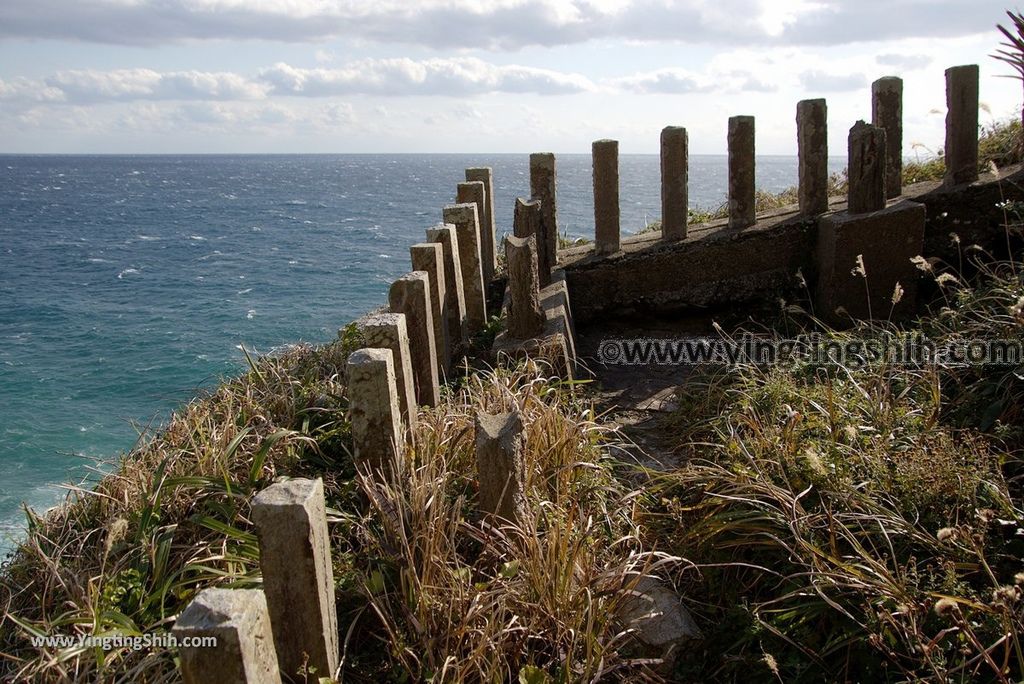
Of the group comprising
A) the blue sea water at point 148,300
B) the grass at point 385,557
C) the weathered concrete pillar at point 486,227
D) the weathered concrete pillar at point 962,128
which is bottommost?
the blue sea water at point 148,300

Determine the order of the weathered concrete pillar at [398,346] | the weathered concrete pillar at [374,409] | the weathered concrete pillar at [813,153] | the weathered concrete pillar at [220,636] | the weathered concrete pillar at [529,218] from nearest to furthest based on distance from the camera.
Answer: the weathered concrete pillar at [220,636]
the weathered concrete pillar at [374,409]
the weathered concrete pillar at [398,346]
the weathered concrete pillar at [529,218]
the weathered concrete pillar at [813,153]

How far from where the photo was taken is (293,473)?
398 cm

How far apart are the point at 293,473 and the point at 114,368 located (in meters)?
15.6

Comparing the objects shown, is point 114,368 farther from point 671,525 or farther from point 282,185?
point 282,185

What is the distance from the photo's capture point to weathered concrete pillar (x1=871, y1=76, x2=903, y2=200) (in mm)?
7137

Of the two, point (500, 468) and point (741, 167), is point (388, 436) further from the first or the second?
point (741, 167)

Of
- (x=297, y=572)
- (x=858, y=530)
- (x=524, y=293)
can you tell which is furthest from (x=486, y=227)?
(x=297, y=572)

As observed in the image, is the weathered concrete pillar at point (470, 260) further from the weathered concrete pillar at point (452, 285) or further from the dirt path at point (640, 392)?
the dirt path at point (640, 392)

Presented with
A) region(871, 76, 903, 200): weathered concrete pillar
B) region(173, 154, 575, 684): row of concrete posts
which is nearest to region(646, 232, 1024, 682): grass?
region(173, 154, 575, 684): row of concrete posts

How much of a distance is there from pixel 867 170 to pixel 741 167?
0.91 meters

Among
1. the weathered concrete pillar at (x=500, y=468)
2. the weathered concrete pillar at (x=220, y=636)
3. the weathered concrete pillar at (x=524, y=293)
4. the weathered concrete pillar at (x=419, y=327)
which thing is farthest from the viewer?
the weathered concrete pillar at (x=524, y=293)

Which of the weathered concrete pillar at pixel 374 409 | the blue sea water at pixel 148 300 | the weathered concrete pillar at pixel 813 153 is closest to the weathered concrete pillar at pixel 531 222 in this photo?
the weathered concrete pillar at pixel 813 153

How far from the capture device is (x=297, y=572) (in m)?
2.72

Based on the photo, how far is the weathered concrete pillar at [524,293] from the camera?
5426 mm
